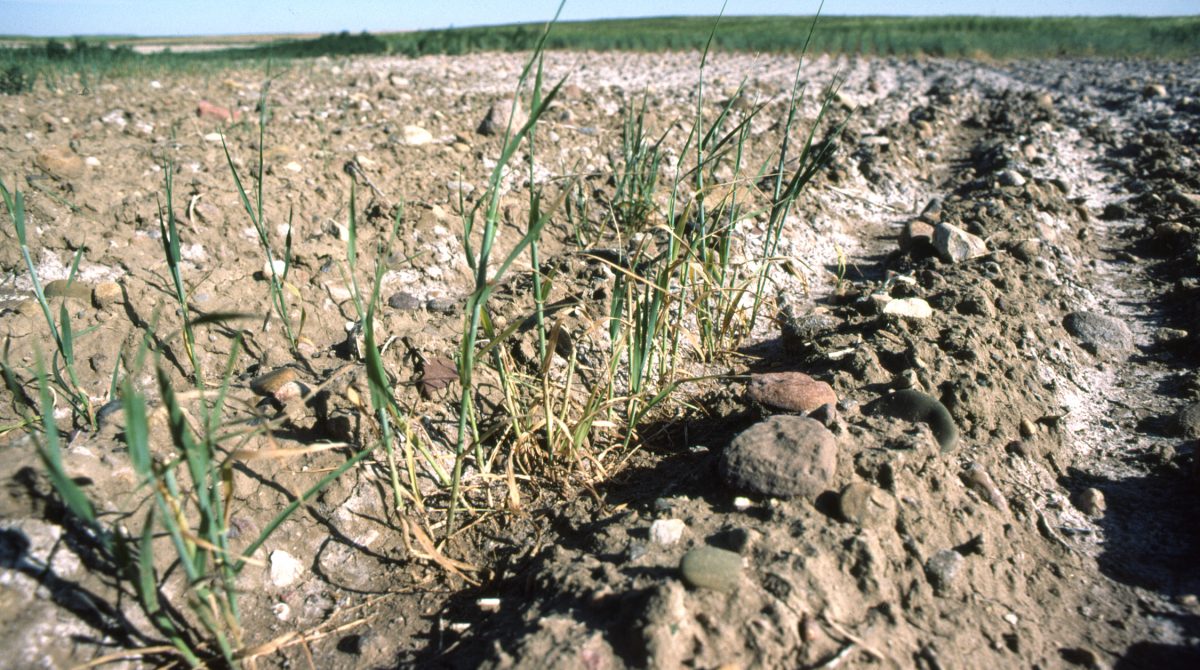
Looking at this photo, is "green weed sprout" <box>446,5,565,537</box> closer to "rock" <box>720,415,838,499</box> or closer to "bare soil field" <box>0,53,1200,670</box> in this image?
"bare soil field" <box>0,53,1200,670</box>

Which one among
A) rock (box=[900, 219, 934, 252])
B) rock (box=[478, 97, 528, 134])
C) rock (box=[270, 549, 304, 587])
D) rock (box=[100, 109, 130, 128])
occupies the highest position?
rock (box=[478, 97, 528, 134])

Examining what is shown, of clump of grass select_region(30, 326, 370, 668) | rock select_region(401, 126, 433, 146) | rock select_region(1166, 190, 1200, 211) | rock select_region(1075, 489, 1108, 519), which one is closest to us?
clump of grass select_region(30, 326, 370, 668)

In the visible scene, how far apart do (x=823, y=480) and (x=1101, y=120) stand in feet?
17.5

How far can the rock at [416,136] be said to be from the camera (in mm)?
4079

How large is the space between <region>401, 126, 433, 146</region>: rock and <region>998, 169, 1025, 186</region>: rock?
9.34ft

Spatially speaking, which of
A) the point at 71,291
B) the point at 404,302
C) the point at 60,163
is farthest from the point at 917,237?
the point at 60,163

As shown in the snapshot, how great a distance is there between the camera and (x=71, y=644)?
56.7 inches

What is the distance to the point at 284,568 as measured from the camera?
1743 millimetres

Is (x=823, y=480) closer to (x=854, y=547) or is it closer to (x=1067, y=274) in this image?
(x=854, y=547)

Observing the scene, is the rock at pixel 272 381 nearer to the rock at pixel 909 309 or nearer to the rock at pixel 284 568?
the rock at pixel 284 568

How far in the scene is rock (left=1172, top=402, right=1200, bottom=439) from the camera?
2121 mm

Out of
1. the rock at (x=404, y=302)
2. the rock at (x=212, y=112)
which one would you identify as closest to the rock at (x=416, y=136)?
the rock at (x=212, y=112)

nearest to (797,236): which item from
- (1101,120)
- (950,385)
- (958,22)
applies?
(950,385)

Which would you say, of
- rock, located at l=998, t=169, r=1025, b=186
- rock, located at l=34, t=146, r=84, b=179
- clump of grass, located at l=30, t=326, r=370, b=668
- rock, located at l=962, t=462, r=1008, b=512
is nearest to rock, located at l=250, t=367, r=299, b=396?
clump of grass, located at l=30, t=326, r=370, b=668
